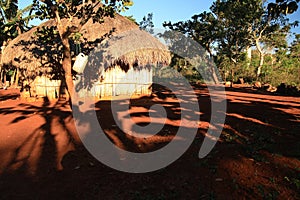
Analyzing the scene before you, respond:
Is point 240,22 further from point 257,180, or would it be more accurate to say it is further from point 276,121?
point 257,180

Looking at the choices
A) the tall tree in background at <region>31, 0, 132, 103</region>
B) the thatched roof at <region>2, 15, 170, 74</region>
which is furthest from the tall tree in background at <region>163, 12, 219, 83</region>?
the tall tree in background at <region>31, 0, 132, 103</region>

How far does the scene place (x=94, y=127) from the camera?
6340 millimetres

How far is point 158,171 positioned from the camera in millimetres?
3848

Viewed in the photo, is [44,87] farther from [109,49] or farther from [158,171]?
[158,171]

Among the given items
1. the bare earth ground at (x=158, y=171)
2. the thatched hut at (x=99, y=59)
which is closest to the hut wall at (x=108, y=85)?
the thatched hut at (x=99, y=59)

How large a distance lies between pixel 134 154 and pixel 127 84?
332 inches

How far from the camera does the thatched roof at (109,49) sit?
37.7ft

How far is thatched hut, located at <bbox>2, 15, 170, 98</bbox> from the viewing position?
1152 cm

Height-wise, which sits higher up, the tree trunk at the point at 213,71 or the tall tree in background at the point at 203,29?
the tall tree in background at the point at 203,29

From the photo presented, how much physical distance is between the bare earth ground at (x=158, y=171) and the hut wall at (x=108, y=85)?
19.2 ft

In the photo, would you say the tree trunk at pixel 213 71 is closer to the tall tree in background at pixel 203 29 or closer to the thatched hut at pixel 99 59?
the tall tree in background at pixel 203 29

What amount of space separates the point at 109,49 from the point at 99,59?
0.69 meters

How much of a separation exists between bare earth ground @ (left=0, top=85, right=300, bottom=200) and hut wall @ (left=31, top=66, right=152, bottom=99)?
230 inches

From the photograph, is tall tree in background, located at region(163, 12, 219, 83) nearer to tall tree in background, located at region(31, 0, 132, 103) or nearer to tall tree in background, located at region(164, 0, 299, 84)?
tall tree in background, located at region(164, 0, 299, 84)
